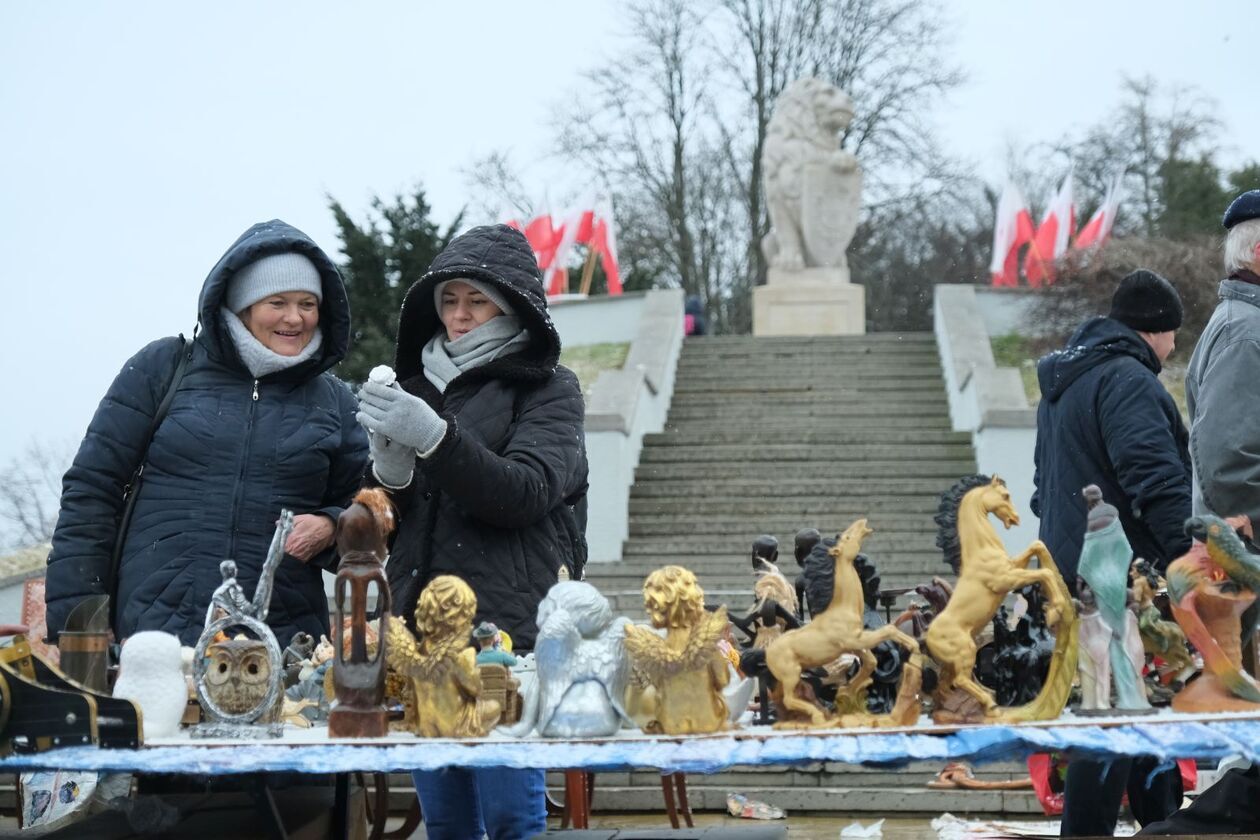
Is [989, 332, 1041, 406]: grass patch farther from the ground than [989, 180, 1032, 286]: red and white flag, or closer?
closer

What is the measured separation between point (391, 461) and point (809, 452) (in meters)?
11.6

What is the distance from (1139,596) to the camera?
351 centimetres

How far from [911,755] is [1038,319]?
17.7 metres

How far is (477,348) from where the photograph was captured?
13.7 ft

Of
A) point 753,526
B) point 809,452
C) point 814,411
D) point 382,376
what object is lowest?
point 753,526

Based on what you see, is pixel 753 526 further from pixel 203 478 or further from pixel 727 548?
pixel 203 478

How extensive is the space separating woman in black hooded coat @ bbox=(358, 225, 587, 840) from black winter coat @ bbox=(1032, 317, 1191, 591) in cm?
153

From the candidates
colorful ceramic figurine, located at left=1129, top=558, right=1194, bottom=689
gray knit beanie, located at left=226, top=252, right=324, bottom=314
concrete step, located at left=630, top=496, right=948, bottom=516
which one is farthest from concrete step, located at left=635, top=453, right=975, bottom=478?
colorful ceramic figurine, located at left=1129, top=558, right=1194, bottom=689

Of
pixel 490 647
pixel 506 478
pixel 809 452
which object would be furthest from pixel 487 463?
pixel 809 452

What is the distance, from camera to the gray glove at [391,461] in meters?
3.84

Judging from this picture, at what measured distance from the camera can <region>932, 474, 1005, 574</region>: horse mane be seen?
11.3ft

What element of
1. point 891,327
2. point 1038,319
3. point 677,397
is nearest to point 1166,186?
point 891,327

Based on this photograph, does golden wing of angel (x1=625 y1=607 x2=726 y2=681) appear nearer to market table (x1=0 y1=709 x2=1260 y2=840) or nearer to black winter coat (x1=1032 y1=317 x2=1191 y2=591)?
market table (x1=0 y1=709 x2=1260 y2=840)

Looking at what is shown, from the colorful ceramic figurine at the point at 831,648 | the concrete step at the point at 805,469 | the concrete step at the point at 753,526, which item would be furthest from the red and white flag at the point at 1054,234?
the colorful ceramic figurine at the point at 831,648
